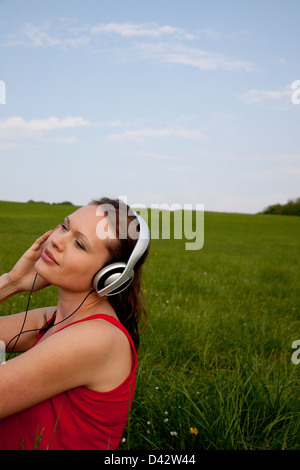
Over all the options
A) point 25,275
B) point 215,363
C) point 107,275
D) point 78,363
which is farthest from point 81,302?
point 215,363

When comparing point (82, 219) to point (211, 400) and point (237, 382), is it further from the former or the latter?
point (237, 382)

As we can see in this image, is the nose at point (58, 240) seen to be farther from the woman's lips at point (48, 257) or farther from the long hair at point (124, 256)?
the long hair at point (124, 256)

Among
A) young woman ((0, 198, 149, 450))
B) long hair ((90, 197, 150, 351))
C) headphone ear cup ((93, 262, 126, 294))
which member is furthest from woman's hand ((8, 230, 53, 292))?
headphone ear cup ((93, 262, 126, 294))

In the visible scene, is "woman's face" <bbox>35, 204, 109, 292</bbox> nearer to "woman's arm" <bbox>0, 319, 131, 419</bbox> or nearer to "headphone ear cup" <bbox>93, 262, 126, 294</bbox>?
"headphone ear cup" <bbox>93, 262, 126, 294</bbox>

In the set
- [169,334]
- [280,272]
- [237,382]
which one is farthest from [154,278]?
[237,382]

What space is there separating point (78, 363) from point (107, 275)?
0.38 m

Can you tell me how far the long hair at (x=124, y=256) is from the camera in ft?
6.43

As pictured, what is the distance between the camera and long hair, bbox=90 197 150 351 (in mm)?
1959

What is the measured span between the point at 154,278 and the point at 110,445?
17.6 feet

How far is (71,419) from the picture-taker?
1.85 m

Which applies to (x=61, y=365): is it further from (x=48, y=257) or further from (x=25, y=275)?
(x=25, y=275)

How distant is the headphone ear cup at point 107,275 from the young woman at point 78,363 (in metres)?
0.07
